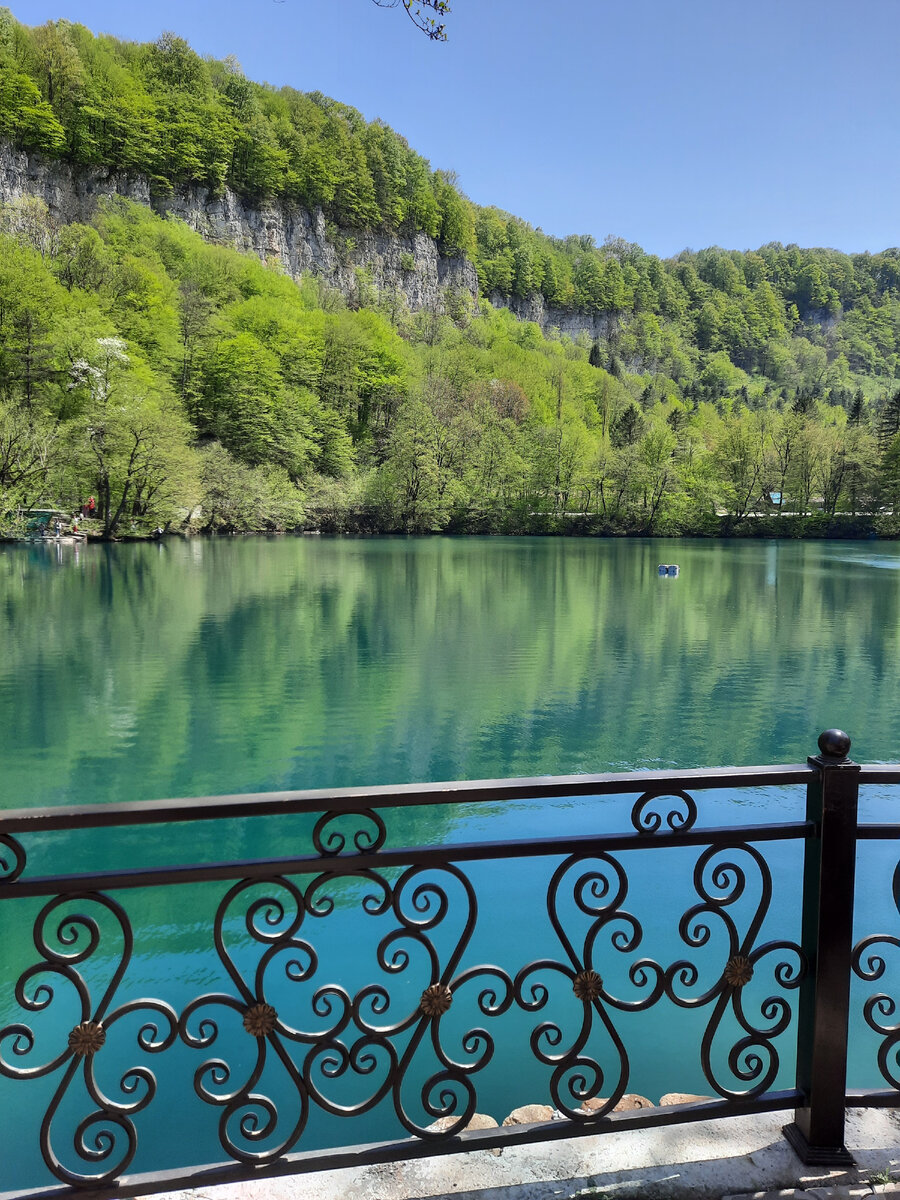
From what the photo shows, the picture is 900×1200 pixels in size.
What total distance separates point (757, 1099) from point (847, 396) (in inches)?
4532

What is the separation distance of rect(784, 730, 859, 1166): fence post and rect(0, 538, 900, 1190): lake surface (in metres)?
2.44

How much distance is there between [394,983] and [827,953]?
11.7 feet

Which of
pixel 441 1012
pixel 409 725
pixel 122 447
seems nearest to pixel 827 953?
pixel 441 1012

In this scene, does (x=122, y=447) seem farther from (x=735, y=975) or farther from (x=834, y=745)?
(x=834, y=745)

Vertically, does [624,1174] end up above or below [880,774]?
below

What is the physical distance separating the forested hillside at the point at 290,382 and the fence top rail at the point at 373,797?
34879 millimetres

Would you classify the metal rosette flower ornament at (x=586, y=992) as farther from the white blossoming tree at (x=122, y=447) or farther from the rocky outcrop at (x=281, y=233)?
the rocky outcrop at (x=281, y=233)

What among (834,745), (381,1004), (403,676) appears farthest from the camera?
(403,676)

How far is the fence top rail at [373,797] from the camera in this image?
136 centimetres

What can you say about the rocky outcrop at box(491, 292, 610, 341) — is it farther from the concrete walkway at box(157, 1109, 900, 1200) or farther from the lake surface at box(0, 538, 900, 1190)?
the concrete walkway at box(157, 1109, 900, 1200)

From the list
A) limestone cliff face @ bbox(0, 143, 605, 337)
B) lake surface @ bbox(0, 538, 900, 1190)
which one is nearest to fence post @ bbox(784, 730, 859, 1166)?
lake surface @ bbox(0, 538, 900, 1190)

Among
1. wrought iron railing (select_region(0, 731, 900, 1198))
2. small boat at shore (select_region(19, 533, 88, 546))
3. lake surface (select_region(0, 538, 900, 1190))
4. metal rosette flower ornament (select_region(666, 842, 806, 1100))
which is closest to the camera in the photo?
wrought iron railing (select_region(0, 731, 900, 1198))

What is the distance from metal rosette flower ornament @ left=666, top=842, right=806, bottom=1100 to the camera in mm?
1721

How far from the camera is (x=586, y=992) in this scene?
5.70 feet
